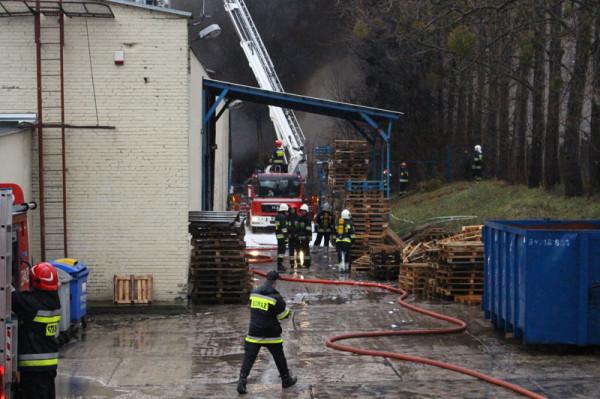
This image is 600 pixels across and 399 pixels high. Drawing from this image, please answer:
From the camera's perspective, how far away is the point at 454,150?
42156 millimetres

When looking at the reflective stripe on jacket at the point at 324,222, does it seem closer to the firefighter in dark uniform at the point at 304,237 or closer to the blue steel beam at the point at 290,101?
the blue steel beam at the point at 290,101

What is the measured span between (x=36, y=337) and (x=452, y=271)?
33.9 feet

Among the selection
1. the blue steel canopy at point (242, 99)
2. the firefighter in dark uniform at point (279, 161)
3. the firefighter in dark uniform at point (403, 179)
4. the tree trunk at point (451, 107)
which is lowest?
the firefighter in dark uniform at point (403, 179)

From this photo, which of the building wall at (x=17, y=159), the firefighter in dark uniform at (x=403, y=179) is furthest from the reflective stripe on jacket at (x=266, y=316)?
the firefighter in dark uniform at (x=403, y=179)

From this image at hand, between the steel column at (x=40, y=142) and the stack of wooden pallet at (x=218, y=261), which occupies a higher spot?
the steel column at (x=40, y=142)

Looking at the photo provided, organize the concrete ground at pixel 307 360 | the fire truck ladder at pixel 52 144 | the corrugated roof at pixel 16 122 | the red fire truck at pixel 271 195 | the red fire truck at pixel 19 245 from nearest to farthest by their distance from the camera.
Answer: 1. the red fire truck at pixel 19 245
2. the concrete ground at pixel 307 360
3. the corrugated roof at pixel 16 122
4. the fire truck ladder at pixel 52 144
5. the red fire truck at pixel 271 195

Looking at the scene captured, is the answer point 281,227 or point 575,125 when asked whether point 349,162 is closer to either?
point 281,227

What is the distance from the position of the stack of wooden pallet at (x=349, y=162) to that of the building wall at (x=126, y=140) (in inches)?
536

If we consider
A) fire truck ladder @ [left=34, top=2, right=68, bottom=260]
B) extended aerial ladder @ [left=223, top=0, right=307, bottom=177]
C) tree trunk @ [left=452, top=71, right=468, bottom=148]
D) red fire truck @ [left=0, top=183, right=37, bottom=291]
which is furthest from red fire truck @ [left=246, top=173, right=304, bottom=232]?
red fire truck @ [left=0, top=183, right=37, bottom=291]

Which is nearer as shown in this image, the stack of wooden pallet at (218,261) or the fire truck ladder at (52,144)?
the fire truck ladder at (52,144)

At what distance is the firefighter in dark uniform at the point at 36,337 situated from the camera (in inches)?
320

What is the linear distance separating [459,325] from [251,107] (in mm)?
41288

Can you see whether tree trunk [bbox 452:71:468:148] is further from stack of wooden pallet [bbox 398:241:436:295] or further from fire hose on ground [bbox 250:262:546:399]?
fire hose on ground [bbox 250:262:546:399]

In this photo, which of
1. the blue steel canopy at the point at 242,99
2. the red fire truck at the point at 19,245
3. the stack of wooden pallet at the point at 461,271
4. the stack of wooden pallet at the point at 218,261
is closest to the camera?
the red fire truck at the point at 19,245
